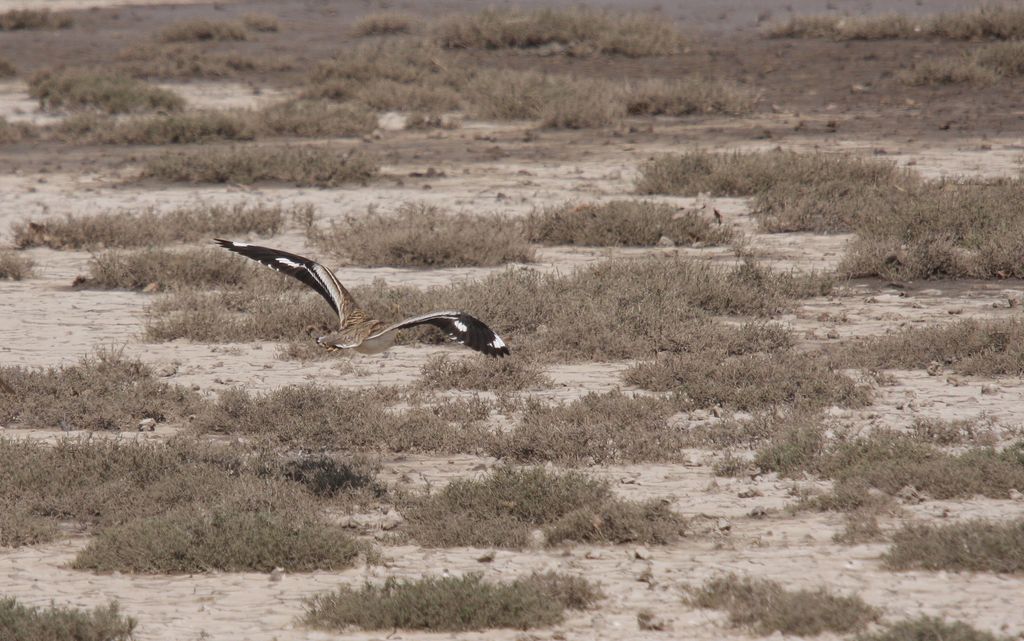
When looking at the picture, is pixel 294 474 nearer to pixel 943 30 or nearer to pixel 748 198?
pixel 748 198

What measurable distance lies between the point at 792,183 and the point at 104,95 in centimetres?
1176

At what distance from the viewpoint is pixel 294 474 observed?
6809 mm

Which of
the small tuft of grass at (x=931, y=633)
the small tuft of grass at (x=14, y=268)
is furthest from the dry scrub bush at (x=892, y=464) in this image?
the small tuft of grass at (x=14, y=268)

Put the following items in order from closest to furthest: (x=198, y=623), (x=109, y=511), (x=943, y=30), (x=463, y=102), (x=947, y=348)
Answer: (x=198, y=623), (x=109, y=511), (x=947, y=348), (x=463, y=102), (x=943, y=30)

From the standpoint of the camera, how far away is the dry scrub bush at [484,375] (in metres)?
8.38

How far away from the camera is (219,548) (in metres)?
5.83

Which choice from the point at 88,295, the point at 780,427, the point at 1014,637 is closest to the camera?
the point at 1014,637

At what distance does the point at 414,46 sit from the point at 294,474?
2006 cm

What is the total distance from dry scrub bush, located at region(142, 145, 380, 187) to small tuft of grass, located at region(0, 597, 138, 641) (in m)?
10.1

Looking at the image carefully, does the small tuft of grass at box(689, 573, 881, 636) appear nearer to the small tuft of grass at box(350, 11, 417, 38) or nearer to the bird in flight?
the bird in flight

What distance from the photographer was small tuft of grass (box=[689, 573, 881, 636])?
504 centimetres

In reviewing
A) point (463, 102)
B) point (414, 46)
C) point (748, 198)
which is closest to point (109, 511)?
point (748, 198)

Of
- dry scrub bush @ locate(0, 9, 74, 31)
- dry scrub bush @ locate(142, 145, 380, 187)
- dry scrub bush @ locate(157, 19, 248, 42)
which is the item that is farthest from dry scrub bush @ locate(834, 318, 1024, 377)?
dry scrub bush @ locate(0, 9, 74, 31)

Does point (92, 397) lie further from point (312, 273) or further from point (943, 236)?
point (943, 236)
